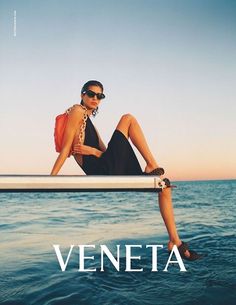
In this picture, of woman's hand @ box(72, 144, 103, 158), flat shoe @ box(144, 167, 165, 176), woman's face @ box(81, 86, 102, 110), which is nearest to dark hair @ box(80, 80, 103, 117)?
woman's face @ box(81, 86, 102, 110)

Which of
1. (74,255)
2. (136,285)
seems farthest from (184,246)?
(74,255)

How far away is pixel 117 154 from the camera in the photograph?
152 inches

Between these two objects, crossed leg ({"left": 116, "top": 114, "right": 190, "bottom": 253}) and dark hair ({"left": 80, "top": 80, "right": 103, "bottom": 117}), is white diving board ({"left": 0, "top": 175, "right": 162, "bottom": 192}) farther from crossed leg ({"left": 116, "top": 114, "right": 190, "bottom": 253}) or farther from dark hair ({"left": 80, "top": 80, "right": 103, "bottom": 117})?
dark hair ({"left": 80, "top": 80, "right": 103, "bottom": 117})

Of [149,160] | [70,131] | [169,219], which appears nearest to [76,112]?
[70,131]

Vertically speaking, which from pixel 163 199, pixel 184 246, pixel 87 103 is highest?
pixel 87 103

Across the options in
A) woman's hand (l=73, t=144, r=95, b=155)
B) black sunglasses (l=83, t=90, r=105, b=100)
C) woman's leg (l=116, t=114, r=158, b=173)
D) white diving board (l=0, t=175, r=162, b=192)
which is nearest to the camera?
white diving board (l=0, t=175, r=162, b=192)

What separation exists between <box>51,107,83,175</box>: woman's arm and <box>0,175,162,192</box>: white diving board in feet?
1.78

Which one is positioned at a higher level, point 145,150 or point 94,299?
point 145,150

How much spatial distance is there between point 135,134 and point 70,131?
2.30 feet

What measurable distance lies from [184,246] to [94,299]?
107 centimetres

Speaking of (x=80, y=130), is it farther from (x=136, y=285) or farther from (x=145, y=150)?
(x=136, y=285)

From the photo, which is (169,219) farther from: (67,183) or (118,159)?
(67,183)

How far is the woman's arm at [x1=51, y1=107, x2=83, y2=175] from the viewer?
3.81 meters

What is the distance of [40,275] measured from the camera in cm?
458
